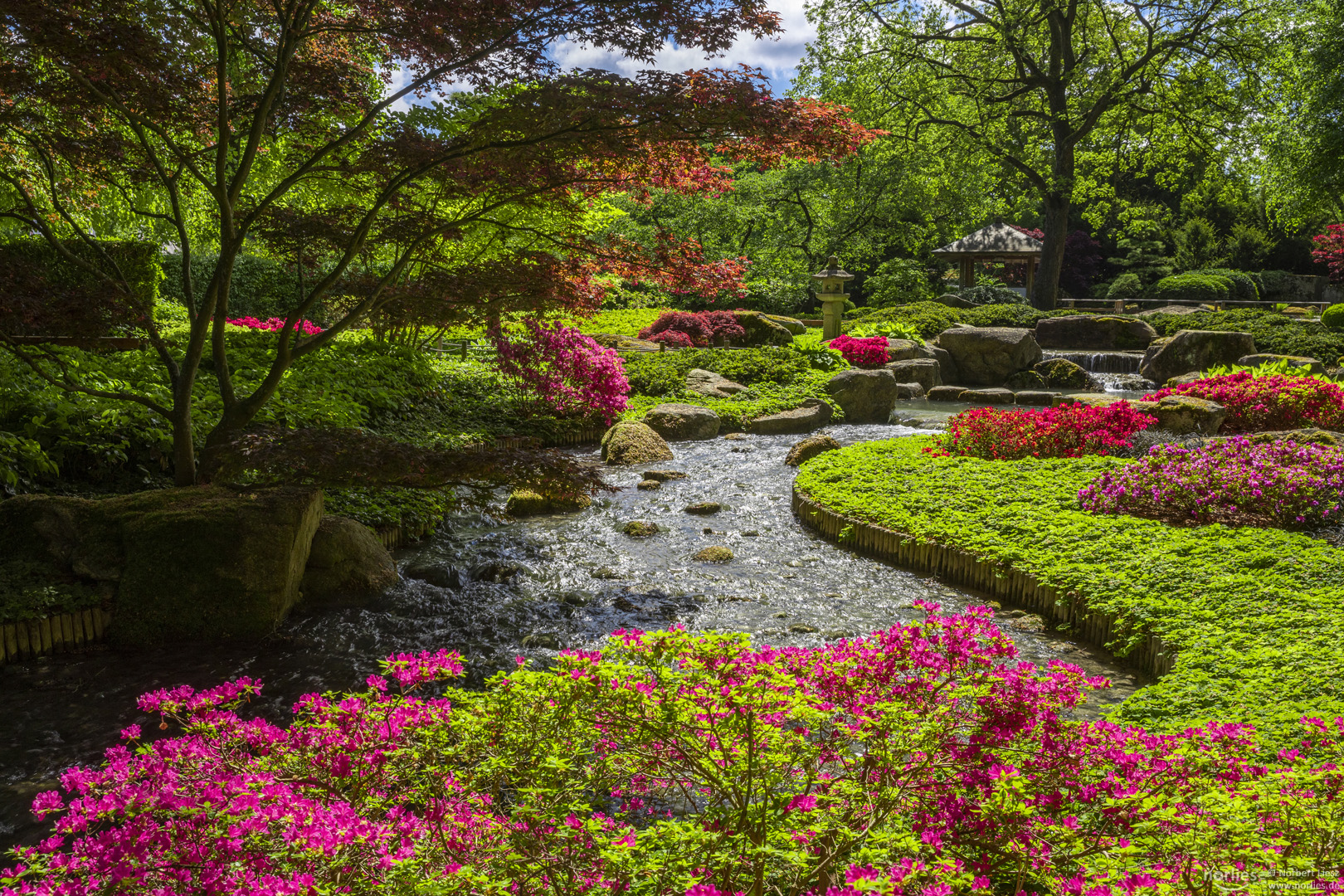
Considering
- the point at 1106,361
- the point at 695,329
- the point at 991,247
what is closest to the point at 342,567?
the point at 695,329

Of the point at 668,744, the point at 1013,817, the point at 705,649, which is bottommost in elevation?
the point at 1013,817

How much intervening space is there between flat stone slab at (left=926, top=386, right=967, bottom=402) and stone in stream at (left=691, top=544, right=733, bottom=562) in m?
10.6

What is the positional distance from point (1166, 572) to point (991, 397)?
10.9 metres

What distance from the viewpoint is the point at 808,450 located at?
9531mm

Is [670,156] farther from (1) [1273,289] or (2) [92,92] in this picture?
(1) [1273,289]

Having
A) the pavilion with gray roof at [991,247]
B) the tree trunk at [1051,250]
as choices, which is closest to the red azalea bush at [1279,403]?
the tree trunk at [1051,250]

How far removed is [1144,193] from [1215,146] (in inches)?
657

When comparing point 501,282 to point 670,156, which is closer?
point 670,156

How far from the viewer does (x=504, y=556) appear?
623cm

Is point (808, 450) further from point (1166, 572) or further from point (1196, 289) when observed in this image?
point (1196, 289)

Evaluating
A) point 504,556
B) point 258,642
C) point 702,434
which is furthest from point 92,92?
point 702,434

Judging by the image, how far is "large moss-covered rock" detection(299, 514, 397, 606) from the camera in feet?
17.0

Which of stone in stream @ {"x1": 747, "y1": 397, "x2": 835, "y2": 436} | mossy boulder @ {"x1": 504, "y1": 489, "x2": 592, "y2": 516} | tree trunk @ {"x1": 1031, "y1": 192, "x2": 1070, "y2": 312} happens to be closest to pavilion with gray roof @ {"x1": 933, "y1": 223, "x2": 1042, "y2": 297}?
tree trunk @ {"x1": 1031, "y1": 192, "x2": 1070, "y2": 312}

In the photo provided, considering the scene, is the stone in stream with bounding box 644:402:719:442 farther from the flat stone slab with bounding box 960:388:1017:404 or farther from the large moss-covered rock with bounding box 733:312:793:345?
the large moss-covered rock with bounding box 733:312:793:345
